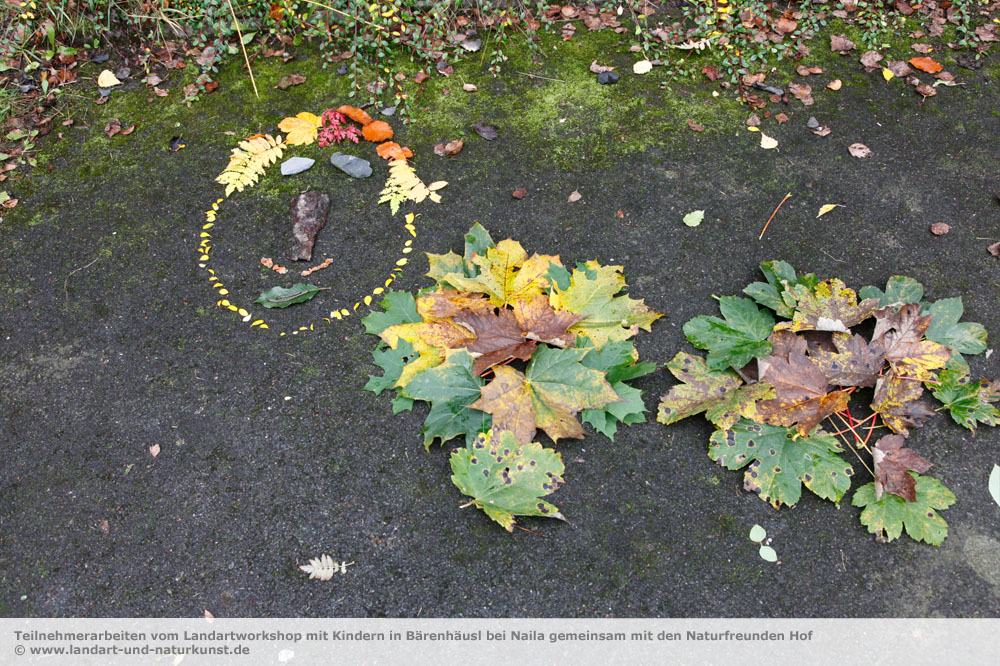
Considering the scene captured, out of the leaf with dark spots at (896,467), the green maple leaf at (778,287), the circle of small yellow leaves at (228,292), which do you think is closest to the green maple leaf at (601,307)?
the green maple leaf at (778,287)

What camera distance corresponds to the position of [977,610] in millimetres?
1864

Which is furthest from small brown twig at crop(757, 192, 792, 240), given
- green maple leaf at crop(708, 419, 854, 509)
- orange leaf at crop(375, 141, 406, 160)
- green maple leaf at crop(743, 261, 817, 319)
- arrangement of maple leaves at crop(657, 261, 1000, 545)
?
orange leaf at crop(375, 141, 406, 160)

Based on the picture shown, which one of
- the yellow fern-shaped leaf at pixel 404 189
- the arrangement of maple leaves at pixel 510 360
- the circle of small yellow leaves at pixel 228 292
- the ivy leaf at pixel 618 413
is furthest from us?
the yellow fern-shaped leaf at pixel 404 189

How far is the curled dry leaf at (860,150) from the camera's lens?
304 cm

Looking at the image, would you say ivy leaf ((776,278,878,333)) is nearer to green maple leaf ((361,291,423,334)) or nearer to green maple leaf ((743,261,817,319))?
green maple leaf ((743,261,817,319))

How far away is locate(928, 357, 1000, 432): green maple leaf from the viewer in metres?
2.16

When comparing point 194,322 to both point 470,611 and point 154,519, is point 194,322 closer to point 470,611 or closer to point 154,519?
point 154,519

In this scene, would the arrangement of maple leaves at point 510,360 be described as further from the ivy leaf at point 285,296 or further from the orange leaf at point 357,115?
the orange leaf at point 357,115

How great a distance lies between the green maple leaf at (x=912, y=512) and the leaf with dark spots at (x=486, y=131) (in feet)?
7.33

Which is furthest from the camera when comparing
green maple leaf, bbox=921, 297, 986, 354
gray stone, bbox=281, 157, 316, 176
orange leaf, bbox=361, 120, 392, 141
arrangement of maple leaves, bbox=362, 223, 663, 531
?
orange leaf, bbox=361, 120, 392, 141

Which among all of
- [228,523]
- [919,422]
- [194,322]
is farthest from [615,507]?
[194,322]

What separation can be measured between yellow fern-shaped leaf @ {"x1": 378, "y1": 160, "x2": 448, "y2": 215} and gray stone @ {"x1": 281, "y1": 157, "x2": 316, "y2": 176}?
0.41m

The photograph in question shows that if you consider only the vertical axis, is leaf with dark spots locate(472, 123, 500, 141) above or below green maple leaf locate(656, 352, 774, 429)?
above

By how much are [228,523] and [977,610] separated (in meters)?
2.31
